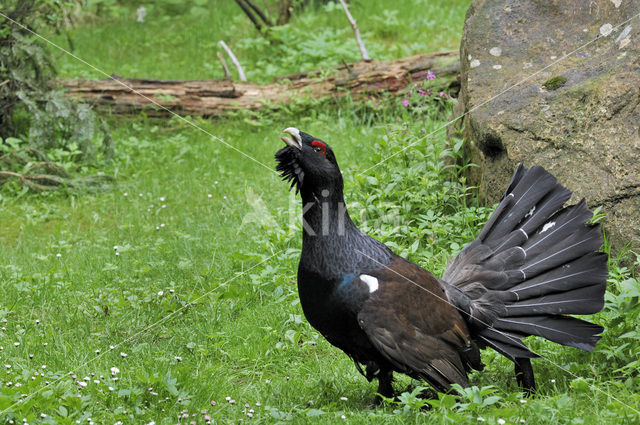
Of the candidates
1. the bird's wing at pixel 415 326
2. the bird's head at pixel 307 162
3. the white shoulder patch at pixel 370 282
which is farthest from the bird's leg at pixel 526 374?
the bird's head at pixel 307 162

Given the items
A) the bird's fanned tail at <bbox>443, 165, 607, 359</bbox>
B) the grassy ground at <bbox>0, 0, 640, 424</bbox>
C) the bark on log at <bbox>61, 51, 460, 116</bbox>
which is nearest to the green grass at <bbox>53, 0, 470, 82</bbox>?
the bark on log at <bbox>61, 51, 460, 116</bbox>

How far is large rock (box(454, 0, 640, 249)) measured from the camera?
5.32m

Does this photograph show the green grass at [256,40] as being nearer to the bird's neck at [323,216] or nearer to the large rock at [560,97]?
the large rock at [560,97]

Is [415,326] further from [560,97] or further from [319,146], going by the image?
[560,97]

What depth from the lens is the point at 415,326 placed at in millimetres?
4051

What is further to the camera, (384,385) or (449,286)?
(449,286)

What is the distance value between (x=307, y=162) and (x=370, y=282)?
2.40 feet

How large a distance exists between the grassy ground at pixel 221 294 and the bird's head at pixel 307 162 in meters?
1.22

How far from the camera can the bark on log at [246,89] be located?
31.7 feet

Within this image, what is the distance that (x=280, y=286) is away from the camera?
228 inches

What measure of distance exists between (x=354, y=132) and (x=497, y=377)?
5.00 metres

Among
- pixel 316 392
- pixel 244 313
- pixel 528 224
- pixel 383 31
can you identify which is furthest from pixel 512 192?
pixel 383 31

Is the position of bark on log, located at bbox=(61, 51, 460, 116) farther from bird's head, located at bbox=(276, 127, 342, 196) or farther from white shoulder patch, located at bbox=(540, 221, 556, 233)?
bird's head, located at bbox=(276, 127, 342, 196)

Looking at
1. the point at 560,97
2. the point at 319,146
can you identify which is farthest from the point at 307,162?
the point at 560,97
